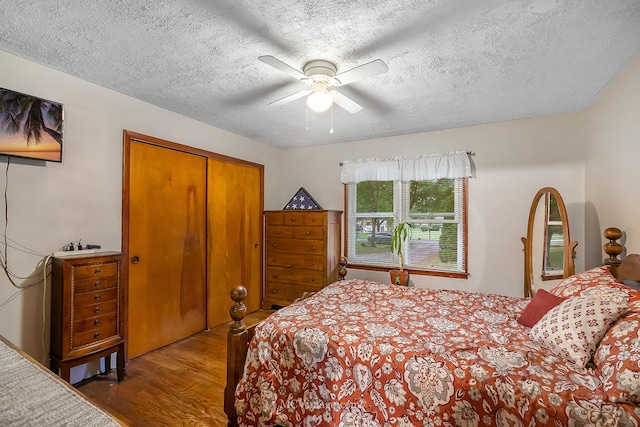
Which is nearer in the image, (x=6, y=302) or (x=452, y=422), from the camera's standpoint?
(x=452, y=422)

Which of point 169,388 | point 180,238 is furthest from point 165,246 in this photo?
point 169,388

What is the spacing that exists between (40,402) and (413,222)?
3660 millimetres

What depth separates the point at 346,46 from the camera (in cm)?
183

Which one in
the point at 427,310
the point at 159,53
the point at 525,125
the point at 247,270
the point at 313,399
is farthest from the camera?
the point at 247,270

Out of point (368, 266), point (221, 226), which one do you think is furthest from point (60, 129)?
point (368, 266)

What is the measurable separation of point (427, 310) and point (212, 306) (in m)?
2.53

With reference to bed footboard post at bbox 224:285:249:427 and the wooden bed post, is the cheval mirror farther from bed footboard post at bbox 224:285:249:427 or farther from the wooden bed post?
bed footboard post at bbox 224:285:249:427

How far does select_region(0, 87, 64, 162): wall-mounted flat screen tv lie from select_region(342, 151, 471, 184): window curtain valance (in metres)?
3.09

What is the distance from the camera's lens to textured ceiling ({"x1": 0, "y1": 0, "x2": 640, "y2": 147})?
4.99 ft

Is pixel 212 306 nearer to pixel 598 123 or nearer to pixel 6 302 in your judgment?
pixel 6 302

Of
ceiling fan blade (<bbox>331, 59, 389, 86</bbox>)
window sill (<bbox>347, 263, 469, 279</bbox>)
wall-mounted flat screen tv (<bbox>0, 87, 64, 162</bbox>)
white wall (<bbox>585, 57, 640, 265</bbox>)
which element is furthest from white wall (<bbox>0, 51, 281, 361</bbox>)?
white wall (<bbox>585, 57, 640, 265</bbox>)

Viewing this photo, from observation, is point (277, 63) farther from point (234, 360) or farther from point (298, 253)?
point (298, 253)

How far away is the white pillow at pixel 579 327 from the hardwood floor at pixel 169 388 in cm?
200

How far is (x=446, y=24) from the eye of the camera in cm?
162
